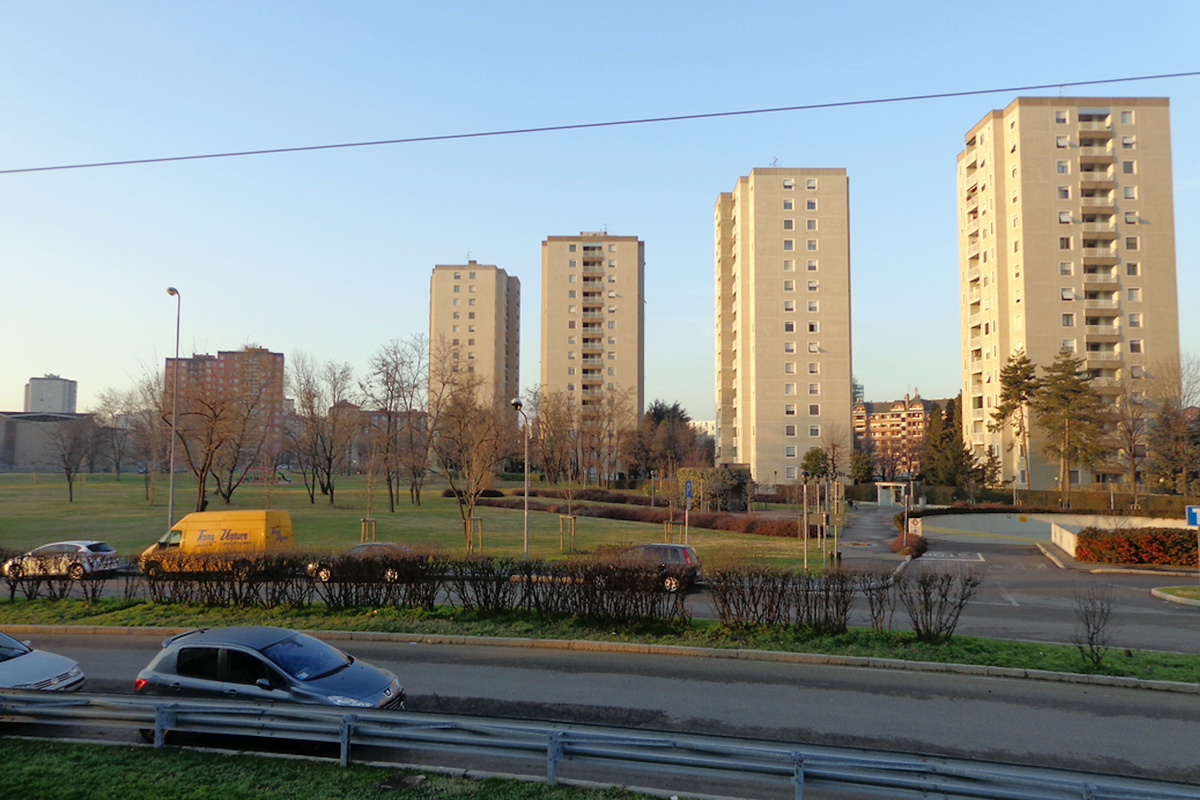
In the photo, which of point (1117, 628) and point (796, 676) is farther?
point (1117, 628)

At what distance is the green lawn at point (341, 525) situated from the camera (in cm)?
3159

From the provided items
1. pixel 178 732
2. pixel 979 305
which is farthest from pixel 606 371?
pixel 178 732

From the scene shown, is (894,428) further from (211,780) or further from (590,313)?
(211,780)

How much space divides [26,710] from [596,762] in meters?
6.17

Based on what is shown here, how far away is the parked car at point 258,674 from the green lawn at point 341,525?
1594 centimetres

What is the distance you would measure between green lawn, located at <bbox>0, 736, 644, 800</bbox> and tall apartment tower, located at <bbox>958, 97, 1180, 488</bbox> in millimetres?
67731

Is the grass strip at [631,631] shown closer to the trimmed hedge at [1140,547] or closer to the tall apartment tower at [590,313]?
the trimmed hedge at [1140,547]

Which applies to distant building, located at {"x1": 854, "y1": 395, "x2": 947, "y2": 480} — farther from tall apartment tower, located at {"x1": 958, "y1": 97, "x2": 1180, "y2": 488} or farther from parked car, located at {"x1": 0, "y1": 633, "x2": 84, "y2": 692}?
parked car, located at {"x1": 0, "y1": 633, "x2": 84, "y2": 692}

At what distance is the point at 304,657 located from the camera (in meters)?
8.74

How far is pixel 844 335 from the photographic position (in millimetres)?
76000

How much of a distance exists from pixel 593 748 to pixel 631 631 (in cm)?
732

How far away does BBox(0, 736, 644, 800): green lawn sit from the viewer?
6.48 m

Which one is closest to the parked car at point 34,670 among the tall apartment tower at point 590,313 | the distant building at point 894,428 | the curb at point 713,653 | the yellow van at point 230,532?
the curb at point 713,653

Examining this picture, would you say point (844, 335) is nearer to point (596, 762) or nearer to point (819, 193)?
point (819, 193)
